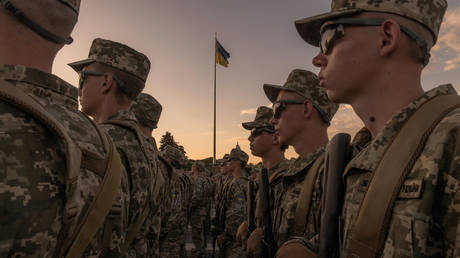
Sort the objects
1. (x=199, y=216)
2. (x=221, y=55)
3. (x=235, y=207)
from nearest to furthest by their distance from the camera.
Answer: (x=235, y=207) → (x=199, y=216) → (x=221, y=55)

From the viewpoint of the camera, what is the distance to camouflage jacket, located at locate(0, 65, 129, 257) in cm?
117

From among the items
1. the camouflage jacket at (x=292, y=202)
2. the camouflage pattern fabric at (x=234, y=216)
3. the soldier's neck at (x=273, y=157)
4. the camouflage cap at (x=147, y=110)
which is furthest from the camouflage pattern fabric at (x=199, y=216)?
the camouflage jacket at (x=292, y=202)

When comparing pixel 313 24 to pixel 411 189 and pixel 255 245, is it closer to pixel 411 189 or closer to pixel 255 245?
pixel 411 189

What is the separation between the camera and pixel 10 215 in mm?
1161

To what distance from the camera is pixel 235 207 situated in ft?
27.3

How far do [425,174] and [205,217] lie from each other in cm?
1262

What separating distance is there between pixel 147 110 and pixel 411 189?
435cm

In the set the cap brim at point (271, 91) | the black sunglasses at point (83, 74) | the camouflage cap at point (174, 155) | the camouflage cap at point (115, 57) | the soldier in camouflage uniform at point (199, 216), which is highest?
the camouflage cap at point (115, 57)

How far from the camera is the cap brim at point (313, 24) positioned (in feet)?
6.02

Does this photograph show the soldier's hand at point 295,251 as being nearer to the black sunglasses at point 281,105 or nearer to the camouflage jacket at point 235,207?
the black sunglasses at point 281,105

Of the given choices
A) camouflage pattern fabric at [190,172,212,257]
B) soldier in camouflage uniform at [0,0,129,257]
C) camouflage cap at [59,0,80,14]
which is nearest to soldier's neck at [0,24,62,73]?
soldier in camouflage uniform at [0,0,129,257]

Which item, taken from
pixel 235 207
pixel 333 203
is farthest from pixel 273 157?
pixel 333 203

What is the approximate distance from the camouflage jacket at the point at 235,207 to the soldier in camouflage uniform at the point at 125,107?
189 inches

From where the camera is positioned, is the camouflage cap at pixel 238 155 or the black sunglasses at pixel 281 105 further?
the camouflage cap at pixel 238 155
